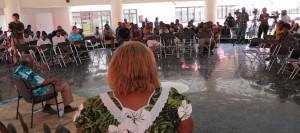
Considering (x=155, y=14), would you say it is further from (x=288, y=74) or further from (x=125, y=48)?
(x=125, y=48)

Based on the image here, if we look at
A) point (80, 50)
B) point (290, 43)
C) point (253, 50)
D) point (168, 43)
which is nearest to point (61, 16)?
point (80, 50)

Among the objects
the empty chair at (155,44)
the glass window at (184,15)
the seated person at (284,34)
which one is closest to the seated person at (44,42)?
the empty chair at (155,44)

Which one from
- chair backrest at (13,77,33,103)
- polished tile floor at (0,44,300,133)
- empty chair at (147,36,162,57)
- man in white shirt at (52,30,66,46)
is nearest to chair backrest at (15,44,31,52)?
polished tile floor at (0,44,300,133)

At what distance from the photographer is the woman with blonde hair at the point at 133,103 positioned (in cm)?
156

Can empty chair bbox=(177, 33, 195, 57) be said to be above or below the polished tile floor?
above

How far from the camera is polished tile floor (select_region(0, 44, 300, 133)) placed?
4129mm

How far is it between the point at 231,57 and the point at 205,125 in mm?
6171

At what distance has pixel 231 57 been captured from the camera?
9.80 m

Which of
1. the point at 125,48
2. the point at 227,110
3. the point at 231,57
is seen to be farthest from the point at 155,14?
the point at 125,48

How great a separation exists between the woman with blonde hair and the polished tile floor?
8.06 feet

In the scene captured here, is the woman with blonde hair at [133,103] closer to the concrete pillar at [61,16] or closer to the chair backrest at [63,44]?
the chair backrest at [63,44]

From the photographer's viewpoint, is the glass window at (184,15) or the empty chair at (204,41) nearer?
the empty chair at (204,41)

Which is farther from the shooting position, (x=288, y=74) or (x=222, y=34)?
(x=222, y=34)

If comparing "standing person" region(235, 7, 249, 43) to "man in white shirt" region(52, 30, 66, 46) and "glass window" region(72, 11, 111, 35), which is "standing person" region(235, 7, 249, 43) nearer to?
"man in white shirt" region(52, 30, 66, 46)
